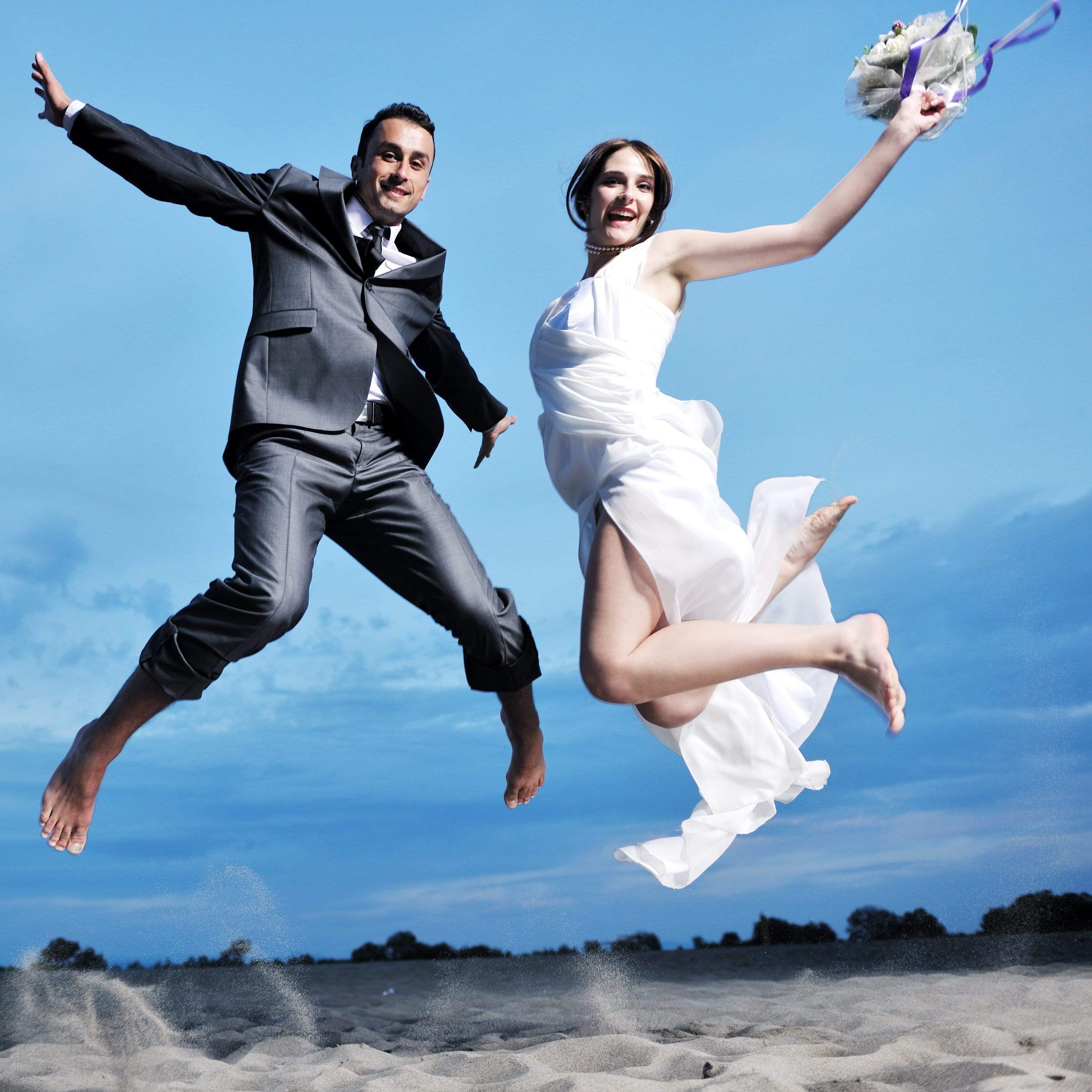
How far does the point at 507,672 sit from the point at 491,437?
0.87 metres

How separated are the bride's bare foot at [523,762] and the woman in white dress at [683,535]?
0.54 meters

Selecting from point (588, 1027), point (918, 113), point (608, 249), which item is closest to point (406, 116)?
point (608, 249)

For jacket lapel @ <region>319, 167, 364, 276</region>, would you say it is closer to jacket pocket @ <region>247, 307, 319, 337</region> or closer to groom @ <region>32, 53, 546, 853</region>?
groom @ <region>32, 53, 546, 853</region>

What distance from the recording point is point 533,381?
10.0ft

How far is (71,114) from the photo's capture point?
3.09 meters

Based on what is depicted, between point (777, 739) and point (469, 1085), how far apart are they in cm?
131

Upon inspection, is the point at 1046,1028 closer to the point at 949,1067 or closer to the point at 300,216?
the point at 949,1067

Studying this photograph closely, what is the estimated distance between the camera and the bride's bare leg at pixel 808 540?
329 cm

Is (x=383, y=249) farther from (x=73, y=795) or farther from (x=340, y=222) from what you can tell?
(x=73, y=795)

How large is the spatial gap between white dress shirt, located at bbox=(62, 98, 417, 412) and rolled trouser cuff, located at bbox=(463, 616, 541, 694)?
0.85 m

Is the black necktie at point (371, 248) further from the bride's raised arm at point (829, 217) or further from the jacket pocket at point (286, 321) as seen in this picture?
the bride's raised arm at point (829, 217)

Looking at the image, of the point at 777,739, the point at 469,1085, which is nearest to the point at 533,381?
the point at 777,739

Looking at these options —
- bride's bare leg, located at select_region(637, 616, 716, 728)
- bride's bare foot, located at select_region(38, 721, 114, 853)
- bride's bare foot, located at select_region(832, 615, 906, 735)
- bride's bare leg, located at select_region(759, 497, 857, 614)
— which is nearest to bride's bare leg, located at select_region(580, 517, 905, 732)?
bride's bare foot, located at select_region(832, 615, 906, 735)

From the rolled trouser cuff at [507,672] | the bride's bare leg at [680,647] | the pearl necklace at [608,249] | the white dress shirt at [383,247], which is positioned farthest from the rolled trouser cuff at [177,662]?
the pearl necklace at [608,249]
